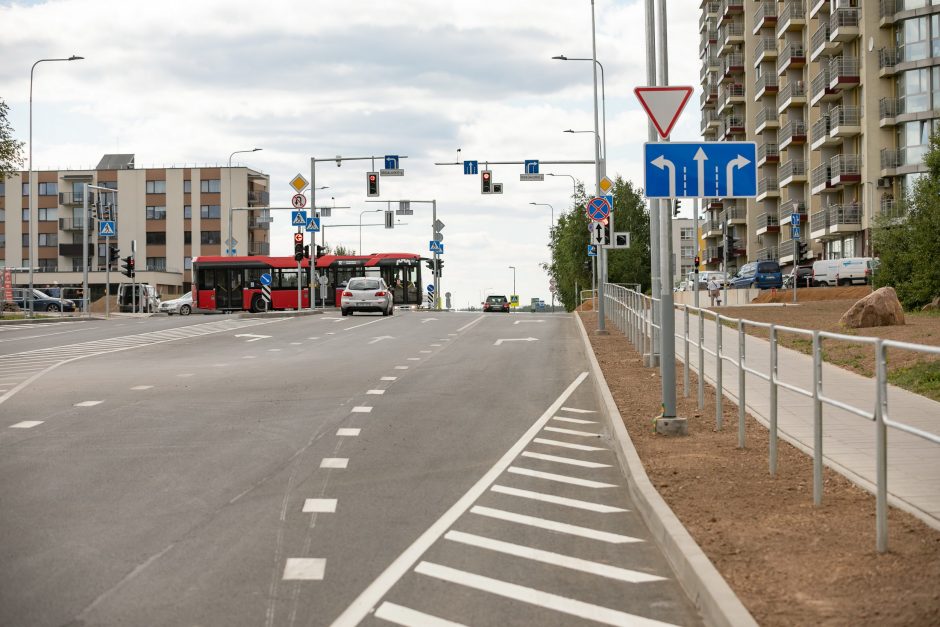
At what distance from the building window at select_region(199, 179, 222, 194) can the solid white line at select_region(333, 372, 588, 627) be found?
10085cm

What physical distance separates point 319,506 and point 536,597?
2731mm

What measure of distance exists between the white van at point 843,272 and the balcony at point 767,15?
31184 millimetres

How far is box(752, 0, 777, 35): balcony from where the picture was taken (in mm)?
83394

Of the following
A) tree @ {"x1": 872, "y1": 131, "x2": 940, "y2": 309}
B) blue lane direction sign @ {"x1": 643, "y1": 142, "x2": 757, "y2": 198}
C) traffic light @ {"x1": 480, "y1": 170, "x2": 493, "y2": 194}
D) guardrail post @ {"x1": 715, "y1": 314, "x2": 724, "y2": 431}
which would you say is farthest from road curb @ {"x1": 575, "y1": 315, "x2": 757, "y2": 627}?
traffic light @ {"x1": 480, "y1": 170, "x2": 493, "y2": 194}

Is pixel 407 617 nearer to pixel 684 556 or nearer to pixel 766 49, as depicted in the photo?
pixel 684 556

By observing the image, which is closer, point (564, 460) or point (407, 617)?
point (407, 617)

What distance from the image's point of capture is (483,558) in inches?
271

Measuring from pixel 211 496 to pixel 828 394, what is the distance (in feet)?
15.1

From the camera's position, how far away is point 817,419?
7.93 meters

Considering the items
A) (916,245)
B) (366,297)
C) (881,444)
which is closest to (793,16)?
(366,297)

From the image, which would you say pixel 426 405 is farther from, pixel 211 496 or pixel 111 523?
pixel 111 523

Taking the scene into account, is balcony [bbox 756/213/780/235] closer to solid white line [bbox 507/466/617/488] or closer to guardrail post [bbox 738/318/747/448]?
guardrail post [bbox 738/318/747/448]

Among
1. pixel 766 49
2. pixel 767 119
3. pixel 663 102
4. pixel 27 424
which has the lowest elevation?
pixel 27 424

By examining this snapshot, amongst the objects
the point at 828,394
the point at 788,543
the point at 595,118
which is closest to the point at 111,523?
the point at 788,543
